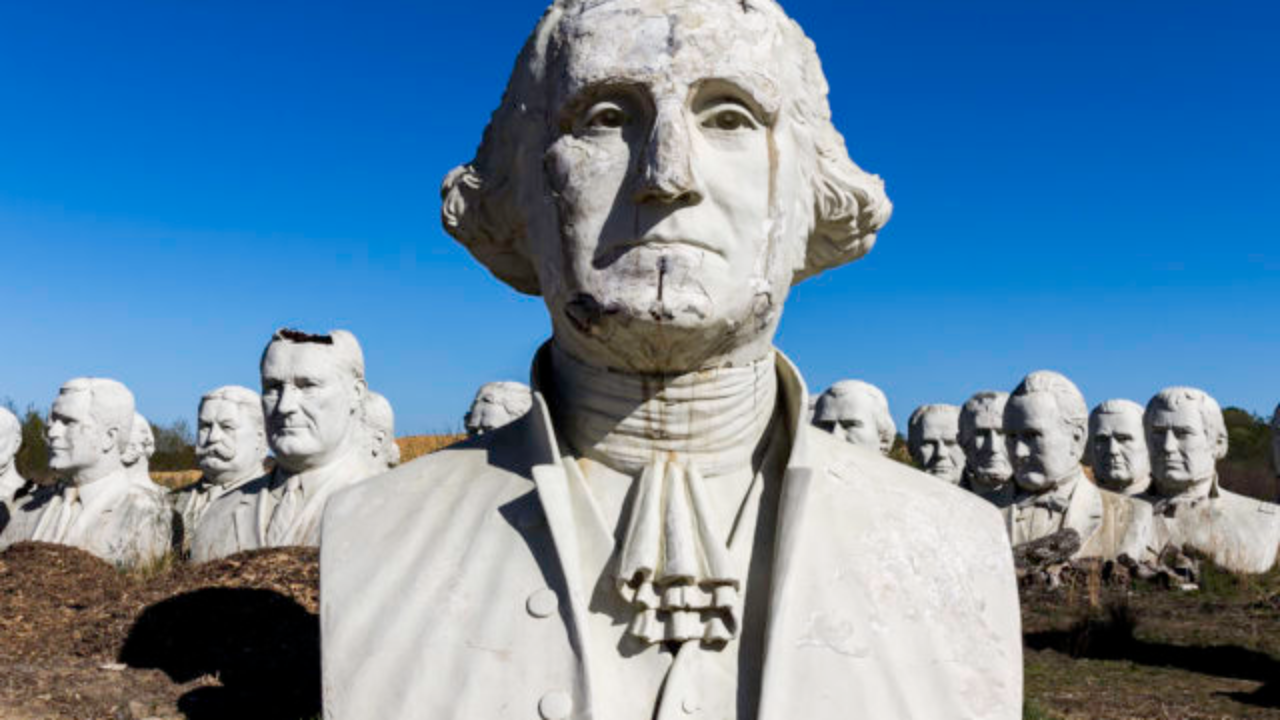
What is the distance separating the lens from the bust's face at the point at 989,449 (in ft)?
39.6

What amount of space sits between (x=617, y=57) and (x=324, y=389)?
6.78 metres

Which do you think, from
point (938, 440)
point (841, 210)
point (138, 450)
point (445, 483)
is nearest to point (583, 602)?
point (445, 483)

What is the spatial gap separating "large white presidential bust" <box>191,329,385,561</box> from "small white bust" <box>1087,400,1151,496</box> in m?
6.96

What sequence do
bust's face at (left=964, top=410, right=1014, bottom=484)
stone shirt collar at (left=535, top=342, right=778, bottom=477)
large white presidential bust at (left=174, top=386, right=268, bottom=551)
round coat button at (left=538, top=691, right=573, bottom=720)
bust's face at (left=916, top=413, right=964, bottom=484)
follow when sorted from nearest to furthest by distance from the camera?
round coat button at (left=538, top=691, right=573, bottom=720) < stone shirt collar at (left=535, top=342, right=778, bottom=477) < large white presidential bust at (left=174, top=386, right=268, bottom=551) < bust's face at (left=964, top=410, right=1014, bottom=484) < bust's face at (left=916, top=413, right=964, bottom=484)

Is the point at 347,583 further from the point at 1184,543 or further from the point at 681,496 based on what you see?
the point at 1184,543

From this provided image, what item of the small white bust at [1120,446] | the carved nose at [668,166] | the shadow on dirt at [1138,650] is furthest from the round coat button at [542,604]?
the small white bust at [1120,446]

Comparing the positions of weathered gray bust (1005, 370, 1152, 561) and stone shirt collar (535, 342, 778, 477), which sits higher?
weathered gray bust (1005, 370, 1152, 561)

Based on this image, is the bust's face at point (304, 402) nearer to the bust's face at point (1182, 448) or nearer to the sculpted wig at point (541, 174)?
the sculpted wig at point (541, 174)

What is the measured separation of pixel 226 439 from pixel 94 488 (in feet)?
4.06

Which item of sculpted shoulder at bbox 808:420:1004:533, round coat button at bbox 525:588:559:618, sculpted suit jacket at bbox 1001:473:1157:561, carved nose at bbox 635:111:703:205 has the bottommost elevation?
round coat button at bbox 525:588:559:618

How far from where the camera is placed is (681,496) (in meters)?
2.83

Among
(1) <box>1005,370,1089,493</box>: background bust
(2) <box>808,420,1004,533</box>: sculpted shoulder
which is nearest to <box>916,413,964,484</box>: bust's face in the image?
(1) <box>1005,370,1089,493</box>: background bust

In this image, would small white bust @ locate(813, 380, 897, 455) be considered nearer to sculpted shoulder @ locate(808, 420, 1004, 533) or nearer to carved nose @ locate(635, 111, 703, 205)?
sculpted shoulder @ locate(808, 420, 1004, 533)

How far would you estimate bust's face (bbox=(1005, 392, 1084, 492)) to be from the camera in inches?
433
